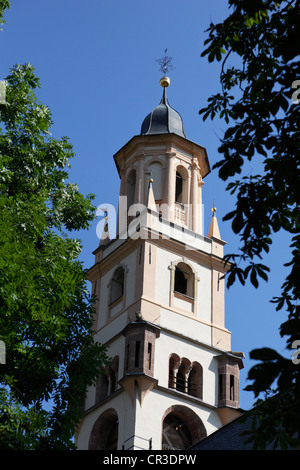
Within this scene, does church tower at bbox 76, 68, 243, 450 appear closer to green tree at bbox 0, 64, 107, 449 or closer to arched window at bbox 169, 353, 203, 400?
arched window at bbox 169, 353, 203, 400

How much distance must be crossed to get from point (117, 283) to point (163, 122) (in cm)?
906

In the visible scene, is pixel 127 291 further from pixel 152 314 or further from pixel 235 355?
pixel 235 355

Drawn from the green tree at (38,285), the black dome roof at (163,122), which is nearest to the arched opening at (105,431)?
the black dome roof at (163,122)

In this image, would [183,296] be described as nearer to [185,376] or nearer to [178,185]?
[185,376]

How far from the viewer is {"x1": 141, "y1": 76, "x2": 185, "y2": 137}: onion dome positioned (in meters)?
43.3

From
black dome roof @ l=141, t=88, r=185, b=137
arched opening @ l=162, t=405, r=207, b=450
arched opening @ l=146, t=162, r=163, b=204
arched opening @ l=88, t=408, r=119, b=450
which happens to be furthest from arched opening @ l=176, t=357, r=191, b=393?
black dome roof @ l=141, t=88, r=185, b=137

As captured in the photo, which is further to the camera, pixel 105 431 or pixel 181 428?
pixel 105 431

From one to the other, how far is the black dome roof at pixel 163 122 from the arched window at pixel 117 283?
7.67m

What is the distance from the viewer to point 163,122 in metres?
43.7

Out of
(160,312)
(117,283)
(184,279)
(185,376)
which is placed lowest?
(185,376)

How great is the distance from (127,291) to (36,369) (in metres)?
21.9

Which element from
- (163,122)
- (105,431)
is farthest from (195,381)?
(163,122)
